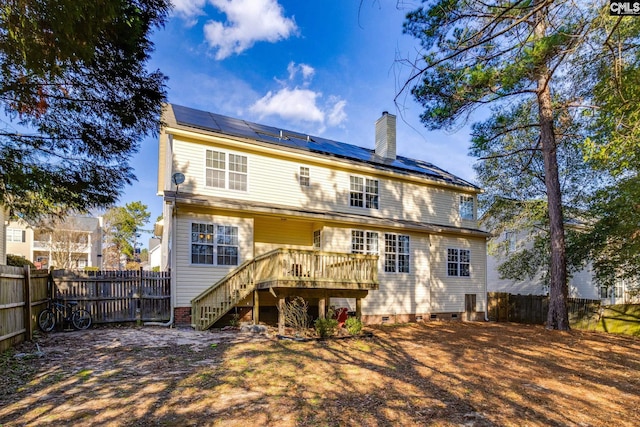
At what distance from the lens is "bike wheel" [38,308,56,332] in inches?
390

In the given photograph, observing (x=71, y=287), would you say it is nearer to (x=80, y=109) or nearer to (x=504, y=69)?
(x=80, y=109)

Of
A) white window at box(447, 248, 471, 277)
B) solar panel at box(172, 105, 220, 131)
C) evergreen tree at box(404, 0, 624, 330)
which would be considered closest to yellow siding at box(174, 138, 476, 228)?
solar panel at box(172, 105, 220, 131)

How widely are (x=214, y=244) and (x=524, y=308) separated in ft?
48.7

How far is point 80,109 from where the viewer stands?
676 cm

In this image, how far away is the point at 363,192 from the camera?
598 inches

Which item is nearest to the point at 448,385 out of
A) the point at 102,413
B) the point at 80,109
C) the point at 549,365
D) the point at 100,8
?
the point at 549,365

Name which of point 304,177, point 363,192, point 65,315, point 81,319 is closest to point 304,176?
point 304,177

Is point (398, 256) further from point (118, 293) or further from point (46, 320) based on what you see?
point (46, 320)

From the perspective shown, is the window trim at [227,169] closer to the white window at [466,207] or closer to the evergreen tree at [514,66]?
the evergreen tree at [514,66]

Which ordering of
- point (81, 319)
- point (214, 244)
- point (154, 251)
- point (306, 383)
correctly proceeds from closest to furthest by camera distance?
point (306, 383) → point (81, 319) → point (214, 244) → point (154, 251)

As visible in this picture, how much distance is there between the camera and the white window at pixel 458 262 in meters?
16.3

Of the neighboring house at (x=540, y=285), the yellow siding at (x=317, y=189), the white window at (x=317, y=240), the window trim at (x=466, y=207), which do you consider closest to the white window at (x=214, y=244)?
the yellow siding at (x=317, y=189)

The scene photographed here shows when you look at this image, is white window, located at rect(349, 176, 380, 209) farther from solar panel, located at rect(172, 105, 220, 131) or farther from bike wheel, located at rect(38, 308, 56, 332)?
bike wheel, located at rect(38, 308, 56, 332)

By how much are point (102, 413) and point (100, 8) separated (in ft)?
17.5
